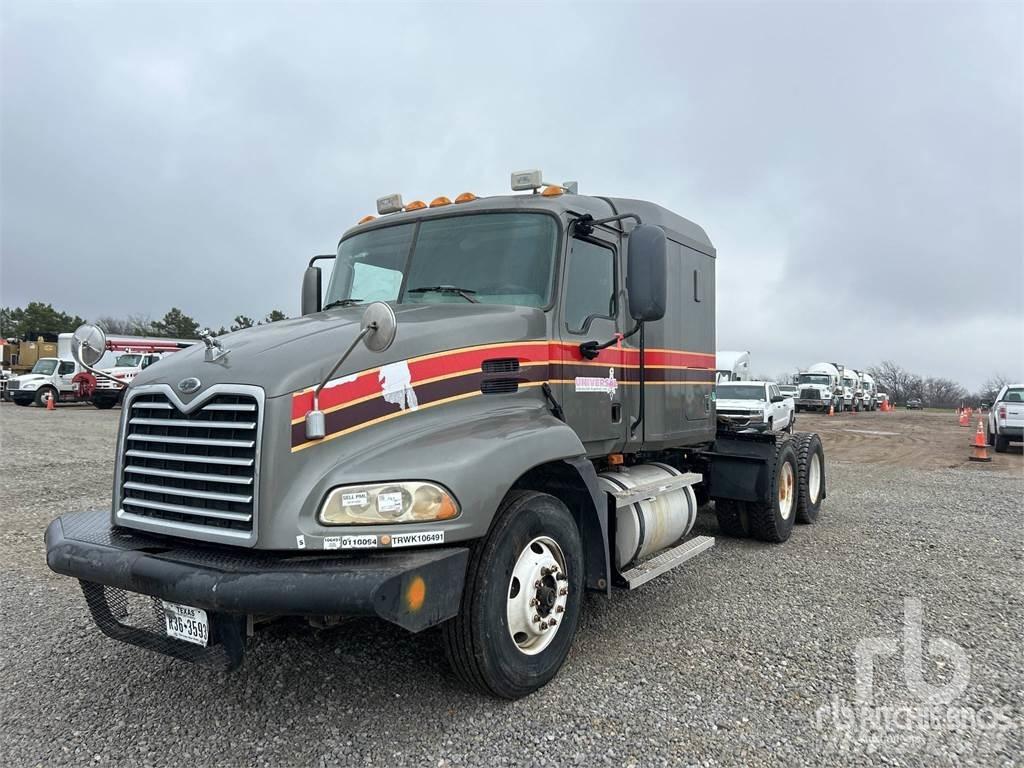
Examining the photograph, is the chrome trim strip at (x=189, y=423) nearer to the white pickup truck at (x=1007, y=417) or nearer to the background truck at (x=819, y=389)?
the white pickup truck at (x=1007, y=417)

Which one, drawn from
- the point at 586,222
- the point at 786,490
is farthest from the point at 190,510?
the point at 786,490

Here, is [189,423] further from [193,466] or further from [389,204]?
[389,204]

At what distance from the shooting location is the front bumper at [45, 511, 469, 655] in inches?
108

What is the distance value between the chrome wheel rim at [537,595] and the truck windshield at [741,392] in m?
16.9

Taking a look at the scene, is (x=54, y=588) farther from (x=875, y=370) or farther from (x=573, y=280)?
(x=875, y=370)

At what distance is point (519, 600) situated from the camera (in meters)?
3.53

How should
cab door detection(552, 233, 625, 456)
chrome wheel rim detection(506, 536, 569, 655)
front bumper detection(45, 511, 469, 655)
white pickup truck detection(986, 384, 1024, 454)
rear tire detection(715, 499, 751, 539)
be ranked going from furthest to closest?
1. white pickup truck detection(986, 384, 1024, 454)
2. rear tire detection(715, 499, 751, 539)
3. cab door detection(552, 233, 625, 456)
4. chrome wheel rim detection(506, 536, 569, 655)
5. front bumper detection(45, 511, 469, 655)

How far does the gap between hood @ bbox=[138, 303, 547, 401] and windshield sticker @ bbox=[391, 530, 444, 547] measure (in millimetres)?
802

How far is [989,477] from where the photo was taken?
12.5m

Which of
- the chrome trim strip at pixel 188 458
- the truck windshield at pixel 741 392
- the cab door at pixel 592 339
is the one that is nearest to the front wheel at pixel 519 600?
the cab door at pixel 592 339

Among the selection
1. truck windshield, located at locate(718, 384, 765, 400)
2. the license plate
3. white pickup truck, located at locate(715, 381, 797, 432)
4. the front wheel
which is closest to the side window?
the front wheel

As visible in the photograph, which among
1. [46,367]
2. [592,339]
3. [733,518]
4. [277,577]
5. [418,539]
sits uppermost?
[46,367]

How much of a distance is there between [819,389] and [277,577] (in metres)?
40.7

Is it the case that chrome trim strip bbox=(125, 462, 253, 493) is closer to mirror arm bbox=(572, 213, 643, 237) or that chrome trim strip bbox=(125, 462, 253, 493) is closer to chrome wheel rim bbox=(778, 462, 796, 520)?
mirror arm bbox=(572, 213, 643, 237)
